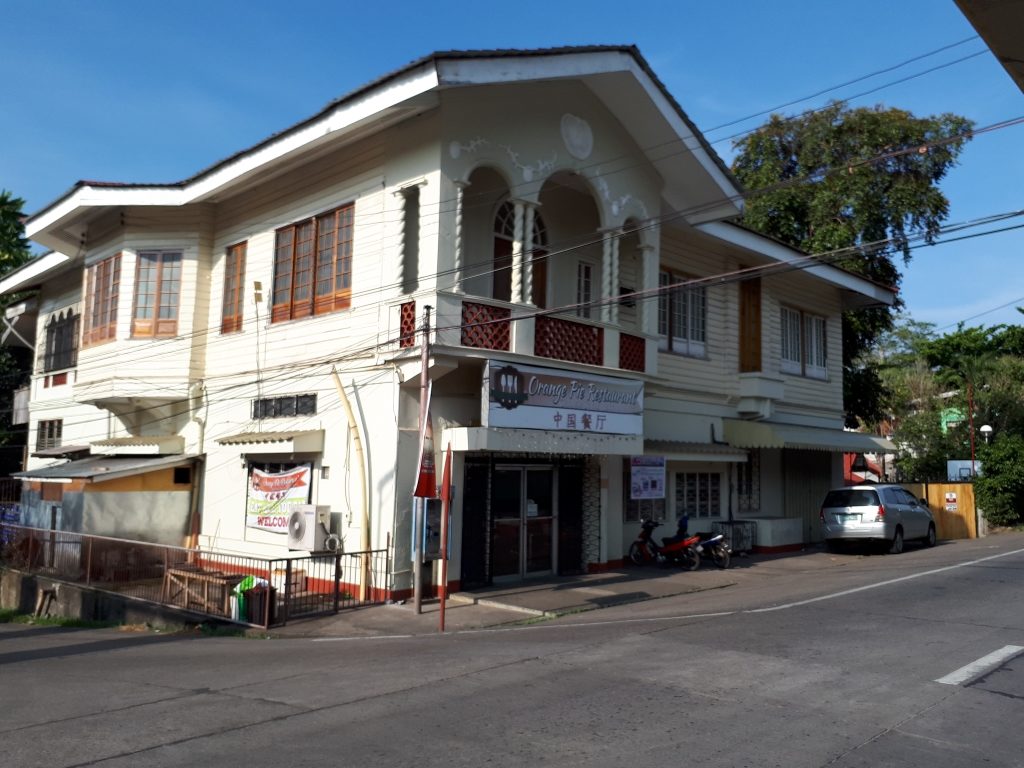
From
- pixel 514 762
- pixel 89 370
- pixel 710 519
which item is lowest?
pixel 514 762

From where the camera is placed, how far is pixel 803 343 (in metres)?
23.9

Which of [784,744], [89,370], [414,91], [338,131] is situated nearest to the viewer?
[784,744]

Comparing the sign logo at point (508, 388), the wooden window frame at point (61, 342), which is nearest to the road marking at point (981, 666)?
the sign logo at point (508, 388)

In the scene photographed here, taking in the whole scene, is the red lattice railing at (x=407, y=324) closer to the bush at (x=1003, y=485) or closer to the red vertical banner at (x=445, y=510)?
the red vertical banner at (x=445, y=510)

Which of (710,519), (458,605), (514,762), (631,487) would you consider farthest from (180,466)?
(514,762)

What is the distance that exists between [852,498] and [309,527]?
13.0 m

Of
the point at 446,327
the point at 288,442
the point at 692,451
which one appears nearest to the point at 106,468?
the point at 288,442

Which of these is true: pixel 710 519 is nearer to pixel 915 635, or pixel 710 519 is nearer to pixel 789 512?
pixel 789 512

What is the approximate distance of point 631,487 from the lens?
17.6 m

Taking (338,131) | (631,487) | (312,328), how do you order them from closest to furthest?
1. (338,131)
2. (312,328)
3. (631,487)

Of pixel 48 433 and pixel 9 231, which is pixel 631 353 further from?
pixel 9 231

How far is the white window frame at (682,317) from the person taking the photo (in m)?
19.6

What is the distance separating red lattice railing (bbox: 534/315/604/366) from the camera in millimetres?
14477

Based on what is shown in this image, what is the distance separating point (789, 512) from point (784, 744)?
17.6 metres
